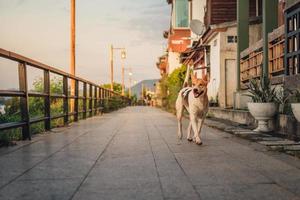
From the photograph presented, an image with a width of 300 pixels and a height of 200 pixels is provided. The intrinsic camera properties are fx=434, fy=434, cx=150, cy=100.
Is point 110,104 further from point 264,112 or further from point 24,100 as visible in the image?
point 24,100

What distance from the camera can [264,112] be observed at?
27.5 feet

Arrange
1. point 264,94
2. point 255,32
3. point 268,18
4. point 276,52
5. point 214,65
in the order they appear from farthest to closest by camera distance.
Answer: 1. point 214,65
2. point 255,32
3. point 268,18
4. point 276,52
5. point 264,94

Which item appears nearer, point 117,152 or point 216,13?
point 117,152

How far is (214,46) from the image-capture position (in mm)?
20203

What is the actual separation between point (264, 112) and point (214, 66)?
11.9 m

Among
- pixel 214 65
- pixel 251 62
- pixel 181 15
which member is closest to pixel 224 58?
pixel 214 65

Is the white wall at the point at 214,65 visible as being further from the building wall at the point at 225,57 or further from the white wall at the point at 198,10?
the white wall at the point at 198,10

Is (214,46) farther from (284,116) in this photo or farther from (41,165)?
(41,165)

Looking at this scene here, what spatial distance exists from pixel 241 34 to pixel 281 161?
9.48 m

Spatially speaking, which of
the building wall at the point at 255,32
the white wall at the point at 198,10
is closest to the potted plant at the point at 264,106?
the building wall at the point at 255,32

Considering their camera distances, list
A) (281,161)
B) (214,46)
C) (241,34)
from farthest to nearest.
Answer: (214,46), (241,34), (281,161)

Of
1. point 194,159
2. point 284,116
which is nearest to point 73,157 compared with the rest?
point 194,159

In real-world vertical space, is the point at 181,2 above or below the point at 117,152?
above

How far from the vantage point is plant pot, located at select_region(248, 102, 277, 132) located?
8.38 meters
